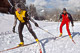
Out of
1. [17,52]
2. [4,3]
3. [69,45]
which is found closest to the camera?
[17,52]

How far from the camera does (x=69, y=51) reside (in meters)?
4.94

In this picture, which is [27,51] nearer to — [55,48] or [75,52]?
[55,48]

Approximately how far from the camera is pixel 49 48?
5.26 meters

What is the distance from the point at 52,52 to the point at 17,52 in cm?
161

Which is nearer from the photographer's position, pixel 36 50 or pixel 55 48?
pixel 36 50

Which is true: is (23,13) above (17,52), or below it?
above

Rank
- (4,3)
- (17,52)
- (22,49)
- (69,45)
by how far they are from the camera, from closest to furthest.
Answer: (17,52) → (22,49) → (69,45) → (4,3)

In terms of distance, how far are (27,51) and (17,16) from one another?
1.76m

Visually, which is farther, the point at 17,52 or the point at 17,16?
the point at 17,16

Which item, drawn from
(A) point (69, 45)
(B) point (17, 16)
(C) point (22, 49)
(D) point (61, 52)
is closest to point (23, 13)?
(B) point (17, 16)

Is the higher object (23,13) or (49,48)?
(23,13)

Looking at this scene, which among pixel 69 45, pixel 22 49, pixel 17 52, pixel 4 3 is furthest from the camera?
pixel 4 3

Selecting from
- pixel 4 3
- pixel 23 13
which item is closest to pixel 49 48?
pixel 23 13

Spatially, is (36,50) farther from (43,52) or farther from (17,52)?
(17,52)
